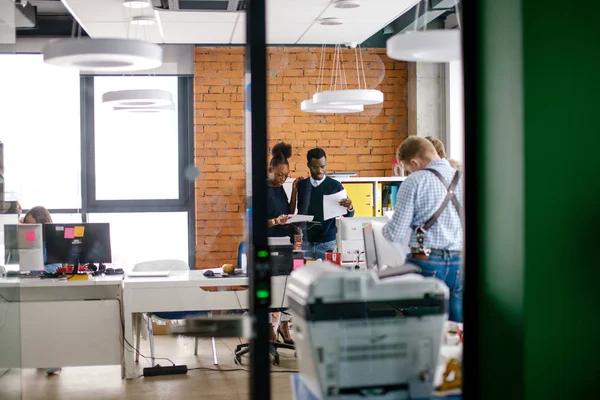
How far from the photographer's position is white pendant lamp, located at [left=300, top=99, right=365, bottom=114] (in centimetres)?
659

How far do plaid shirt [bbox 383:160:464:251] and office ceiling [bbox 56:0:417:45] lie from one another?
66.3 inches

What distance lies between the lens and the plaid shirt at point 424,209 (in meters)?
3.54

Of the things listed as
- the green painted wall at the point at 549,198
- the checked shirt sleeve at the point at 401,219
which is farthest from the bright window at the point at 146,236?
the green painted wall at the point at 549,198

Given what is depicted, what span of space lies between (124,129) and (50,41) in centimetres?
295

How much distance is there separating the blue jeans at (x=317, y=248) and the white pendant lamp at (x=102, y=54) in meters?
2.22

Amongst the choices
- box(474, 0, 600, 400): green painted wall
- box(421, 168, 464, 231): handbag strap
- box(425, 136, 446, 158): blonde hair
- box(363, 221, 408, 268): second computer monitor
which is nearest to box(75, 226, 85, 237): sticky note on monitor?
box(363, 221, 408, 268): second computer monitor

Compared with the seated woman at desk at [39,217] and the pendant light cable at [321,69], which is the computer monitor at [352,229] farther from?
the pendant light cable at [321,69]

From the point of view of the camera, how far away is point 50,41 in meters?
3.03

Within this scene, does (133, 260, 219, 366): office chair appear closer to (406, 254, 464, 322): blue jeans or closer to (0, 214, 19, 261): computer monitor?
(0, 214, 19, 261): computer monitor

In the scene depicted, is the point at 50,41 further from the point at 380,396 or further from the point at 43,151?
the point at 43,151

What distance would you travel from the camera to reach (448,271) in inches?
132

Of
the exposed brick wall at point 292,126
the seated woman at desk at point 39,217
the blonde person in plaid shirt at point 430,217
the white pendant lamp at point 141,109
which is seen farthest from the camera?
the exposed brick wall at point 292,126

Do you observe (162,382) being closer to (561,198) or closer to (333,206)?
(333,206)

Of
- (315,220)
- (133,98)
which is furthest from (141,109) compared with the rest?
(315,220)
